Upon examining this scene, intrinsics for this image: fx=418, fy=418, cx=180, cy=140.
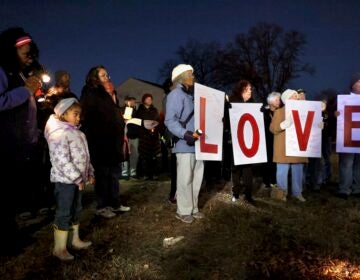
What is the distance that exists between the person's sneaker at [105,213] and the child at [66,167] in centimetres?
129

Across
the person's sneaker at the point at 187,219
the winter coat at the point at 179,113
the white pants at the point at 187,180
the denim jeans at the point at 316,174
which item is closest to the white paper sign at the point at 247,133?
the white pants at the point at 187,180

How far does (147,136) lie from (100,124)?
4696mm

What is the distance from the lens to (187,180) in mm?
6055

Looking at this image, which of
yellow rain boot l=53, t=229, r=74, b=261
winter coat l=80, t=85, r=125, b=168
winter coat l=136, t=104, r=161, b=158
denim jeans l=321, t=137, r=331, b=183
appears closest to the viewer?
yellow rain boot l=53, t=229, r=74, b=261

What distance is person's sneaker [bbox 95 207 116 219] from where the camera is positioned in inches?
249

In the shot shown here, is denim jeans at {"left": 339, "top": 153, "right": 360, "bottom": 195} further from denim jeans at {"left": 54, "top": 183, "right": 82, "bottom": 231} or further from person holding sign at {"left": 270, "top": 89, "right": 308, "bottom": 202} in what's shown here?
denim jeans at {"left": 54, "top": 183, "right": 82, "bottom": 231}

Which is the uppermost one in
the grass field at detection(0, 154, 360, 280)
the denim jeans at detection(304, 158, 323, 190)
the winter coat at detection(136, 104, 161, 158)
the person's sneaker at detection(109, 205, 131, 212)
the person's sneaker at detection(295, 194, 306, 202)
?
the winter coat at detection(136, 104, 161, 158)

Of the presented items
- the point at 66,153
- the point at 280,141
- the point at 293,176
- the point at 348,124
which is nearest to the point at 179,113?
the point at 66,153

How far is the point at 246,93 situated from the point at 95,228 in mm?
3463

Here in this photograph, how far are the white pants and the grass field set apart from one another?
0.29 meters

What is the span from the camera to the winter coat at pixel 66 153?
472cm

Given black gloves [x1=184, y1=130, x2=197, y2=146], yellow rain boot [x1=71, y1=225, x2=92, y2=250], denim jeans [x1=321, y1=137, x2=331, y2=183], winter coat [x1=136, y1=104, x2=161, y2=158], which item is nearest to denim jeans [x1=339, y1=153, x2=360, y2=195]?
denim jeans [x1=321, y1=137, x2=331, y2=183]

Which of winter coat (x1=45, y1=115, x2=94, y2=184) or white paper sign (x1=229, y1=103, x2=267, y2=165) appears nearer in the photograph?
winter coat (x1=45, y1=115, x2=94, y2=184)

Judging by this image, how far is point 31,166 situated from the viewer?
635 centimetres
